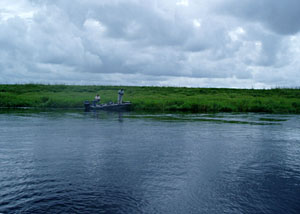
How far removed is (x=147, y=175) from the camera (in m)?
9.20

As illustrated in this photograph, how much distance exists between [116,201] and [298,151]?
32.3ft

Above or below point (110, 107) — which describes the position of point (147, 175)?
below

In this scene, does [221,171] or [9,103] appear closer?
[221,171]

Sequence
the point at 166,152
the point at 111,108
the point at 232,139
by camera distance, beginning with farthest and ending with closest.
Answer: the point at 111,108
the point at 232,139
the point at 166,152

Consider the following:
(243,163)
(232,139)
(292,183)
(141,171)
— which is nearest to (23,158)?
(141,171)

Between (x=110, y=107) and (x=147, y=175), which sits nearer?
(x=147, y=175)

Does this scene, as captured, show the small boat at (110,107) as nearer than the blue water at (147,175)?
No

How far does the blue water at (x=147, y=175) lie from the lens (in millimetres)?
7035

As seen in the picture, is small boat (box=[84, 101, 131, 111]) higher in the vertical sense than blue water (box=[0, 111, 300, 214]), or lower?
higher

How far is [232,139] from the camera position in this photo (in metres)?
16.3

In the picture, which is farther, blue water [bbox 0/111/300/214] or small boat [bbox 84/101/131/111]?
small boat [bbox 84/101/131/111]

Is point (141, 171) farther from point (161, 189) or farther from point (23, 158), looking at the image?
point (23, 158)

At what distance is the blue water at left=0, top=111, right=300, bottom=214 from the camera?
7.04 m

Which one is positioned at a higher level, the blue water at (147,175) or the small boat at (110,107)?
the small boat at (110,107)
